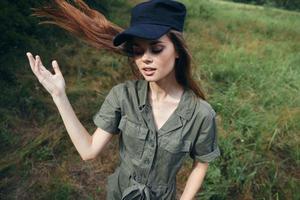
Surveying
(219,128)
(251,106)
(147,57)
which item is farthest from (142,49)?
(251,106)

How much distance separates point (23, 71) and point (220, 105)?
2.29 m

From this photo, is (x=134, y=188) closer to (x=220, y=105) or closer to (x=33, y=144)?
(x=33, y=144)

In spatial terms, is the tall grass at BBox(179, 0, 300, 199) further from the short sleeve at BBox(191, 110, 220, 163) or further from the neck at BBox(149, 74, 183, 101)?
the neck at BBox(149, 74, 183, 101)

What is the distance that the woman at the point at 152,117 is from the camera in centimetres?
169

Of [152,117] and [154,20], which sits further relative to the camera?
[152,117]

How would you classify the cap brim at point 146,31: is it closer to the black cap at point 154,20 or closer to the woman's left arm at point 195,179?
the black cap at point 154,20

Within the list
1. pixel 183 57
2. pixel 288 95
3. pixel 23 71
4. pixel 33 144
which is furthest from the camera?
pixel 288 95

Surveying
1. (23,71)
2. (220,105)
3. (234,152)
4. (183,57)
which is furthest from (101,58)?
(183,57)

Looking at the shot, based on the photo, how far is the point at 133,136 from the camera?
5.99ft

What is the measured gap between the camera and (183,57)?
181 cm

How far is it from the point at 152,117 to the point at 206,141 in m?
0.28

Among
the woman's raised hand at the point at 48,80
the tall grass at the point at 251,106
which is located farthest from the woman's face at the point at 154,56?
the tall grass at the point at 251,106

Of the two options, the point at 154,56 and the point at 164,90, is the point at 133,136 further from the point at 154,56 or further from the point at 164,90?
the point at 154,56

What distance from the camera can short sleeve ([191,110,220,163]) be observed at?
1.79 metres
